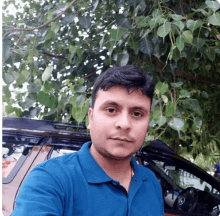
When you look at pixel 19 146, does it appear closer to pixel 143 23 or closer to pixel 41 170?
pixel 143 23

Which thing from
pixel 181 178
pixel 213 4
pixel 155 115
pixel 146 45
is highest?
pixel 213 4

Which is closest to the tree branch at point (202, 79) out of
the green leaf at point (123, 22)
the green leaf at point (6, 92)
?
the green leaf at point (123, 22)

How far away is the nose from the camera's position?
0.93 meters

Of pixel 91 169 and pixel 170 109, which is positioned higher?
pixel 170 109

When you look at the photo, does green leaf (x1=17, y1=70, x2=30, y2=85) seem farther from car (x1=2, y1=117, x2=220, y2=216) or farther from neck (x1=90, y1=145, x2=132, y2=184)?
neck (x1=90, y1=145, x2=132, y2=184)

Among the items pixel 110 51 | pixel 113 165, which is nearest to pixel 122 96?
pixel 113 165

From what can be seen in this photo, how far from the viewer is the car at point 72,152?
214 centimetres

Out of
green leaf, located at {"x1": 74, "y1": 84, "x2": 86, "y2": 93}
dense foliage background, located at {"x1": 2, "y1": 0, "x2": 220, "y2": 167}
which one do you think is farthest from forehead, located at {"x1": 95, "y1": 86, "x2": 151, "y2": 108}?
green leaf, located at {"x1": 74, "y1": 84, "x2": 86, "y2": 93}

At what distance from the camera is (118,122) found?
3.08ft

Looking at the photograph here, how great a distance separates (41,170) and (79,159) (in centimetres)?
15

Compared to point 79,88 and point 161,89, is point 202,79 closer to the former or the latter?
point 161,89

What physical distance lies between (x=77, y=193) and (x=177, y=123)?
3.16 ft

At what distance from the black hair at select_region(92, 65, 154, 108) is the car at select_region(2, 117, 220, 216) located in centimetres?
116

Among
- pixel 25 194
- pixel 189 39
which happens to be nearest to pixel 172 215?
pixel 189 39
